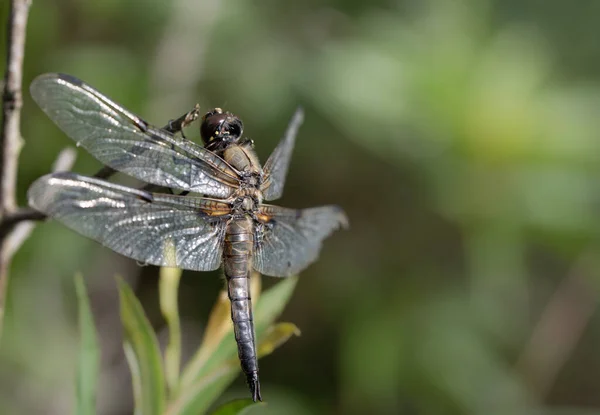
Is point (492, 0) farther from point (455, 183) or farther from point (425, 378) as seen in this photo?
point (425, 378)

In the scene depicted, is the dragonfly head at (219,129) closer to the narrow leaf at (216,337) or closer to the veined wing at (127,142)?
the veined wing at (127,142)

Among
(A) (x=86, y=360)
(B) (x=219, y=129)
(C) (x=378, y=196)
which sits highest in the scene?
(B) (x=219, y=129)

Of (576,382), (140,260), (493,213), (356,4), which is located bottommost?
(576,382)

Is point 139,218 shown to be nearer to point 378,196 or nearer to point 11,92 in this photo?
point 11,92

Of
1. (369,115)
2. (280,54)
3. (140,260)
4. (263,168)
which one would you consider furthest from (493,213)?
(140,260)

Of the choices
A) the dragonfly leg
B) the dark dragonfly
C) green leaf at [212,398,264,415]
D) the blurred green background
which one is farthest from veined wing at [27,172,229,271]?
the blurred green background

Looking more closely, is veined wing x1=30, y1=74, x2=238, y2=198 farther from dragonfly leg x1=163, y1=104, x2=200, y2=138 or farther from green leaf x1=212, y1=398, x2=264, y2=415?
green leaf x1=212, y1=398, x2=264, y2=415

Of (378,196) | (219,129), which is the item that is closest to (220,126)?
(219,129)
